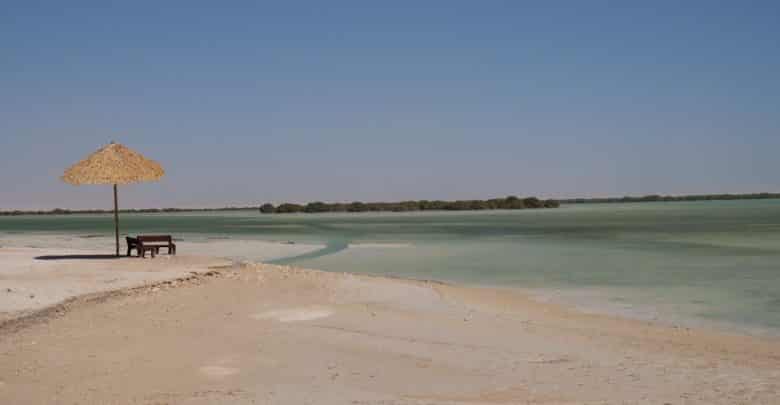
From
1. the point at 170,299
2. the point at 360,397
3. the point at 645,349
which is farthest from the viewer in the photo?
the point at 170,299

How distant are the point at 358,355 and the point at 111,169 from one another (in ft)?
35.0

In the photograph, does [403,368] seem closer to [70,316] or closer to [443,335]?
[443,335]

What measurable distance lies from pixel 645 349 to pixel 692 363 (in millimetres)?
637

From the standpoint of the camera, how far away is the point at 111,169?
15.6 metres

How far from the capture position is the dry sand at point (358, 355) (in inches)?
215

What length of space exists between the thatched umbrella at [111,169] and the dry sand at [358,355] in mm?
5942

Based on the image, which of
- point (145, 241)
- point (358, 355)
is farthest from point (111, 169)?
point (358, 355)

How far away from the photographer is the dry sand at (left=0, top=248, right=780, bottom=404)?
545 cm

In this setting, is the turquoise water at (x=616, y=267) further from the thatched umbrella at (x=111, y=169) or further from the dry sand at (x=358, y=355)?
the thatched umbrella at (x=111, y=169)

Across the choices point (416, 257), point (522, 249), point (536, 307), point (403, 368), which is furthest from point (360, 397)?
point (522, 249)

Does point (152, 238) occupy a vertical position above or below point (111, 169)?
below

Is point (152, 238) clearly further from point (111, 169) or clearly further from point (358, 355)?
point (358, 355)

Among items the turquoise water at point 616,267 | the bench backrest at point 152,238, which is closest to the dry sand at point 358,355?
the turquoise water at point 616,267

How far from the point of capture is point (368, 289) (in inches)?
446
